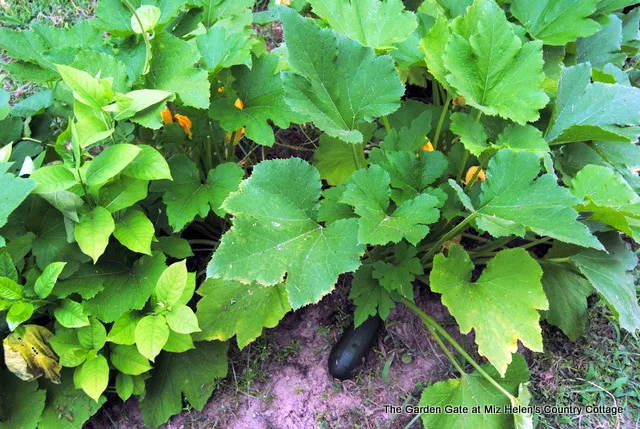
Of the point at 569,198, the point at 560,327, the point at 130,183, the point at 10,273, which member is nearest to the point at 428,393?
the point at 560,327

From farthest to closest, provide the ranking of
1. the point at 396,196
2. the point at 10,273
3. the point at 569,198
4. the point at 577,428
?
1. the point at 577,428
2. the point at 396,196
3. the point at 10,273
4. the point at 569,198

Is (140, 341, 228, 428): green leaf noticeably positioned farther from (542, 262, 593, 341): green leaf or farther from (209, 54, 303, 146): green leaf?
(542, 262, 593, 341): green leaf

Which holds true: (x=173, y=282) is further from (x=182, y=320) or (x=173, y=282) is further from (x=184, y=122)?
(x=184, y=122)

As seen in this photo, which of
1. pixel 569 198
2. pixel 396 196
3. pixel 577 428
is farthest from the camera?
pixel 577 428

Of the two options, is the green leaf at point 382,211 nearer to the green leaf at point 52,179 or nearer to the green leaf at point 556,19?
the green leaf at point 52,179

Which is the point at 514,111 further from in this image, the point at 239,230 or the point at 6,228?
the point at 6,228

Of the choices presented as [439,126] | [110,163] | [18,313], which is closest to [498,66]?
[439,126]

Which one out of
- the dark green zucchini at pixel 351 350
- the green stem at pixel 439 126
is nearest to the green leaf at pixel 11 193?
the dark green zucchini at pixel 351 350
